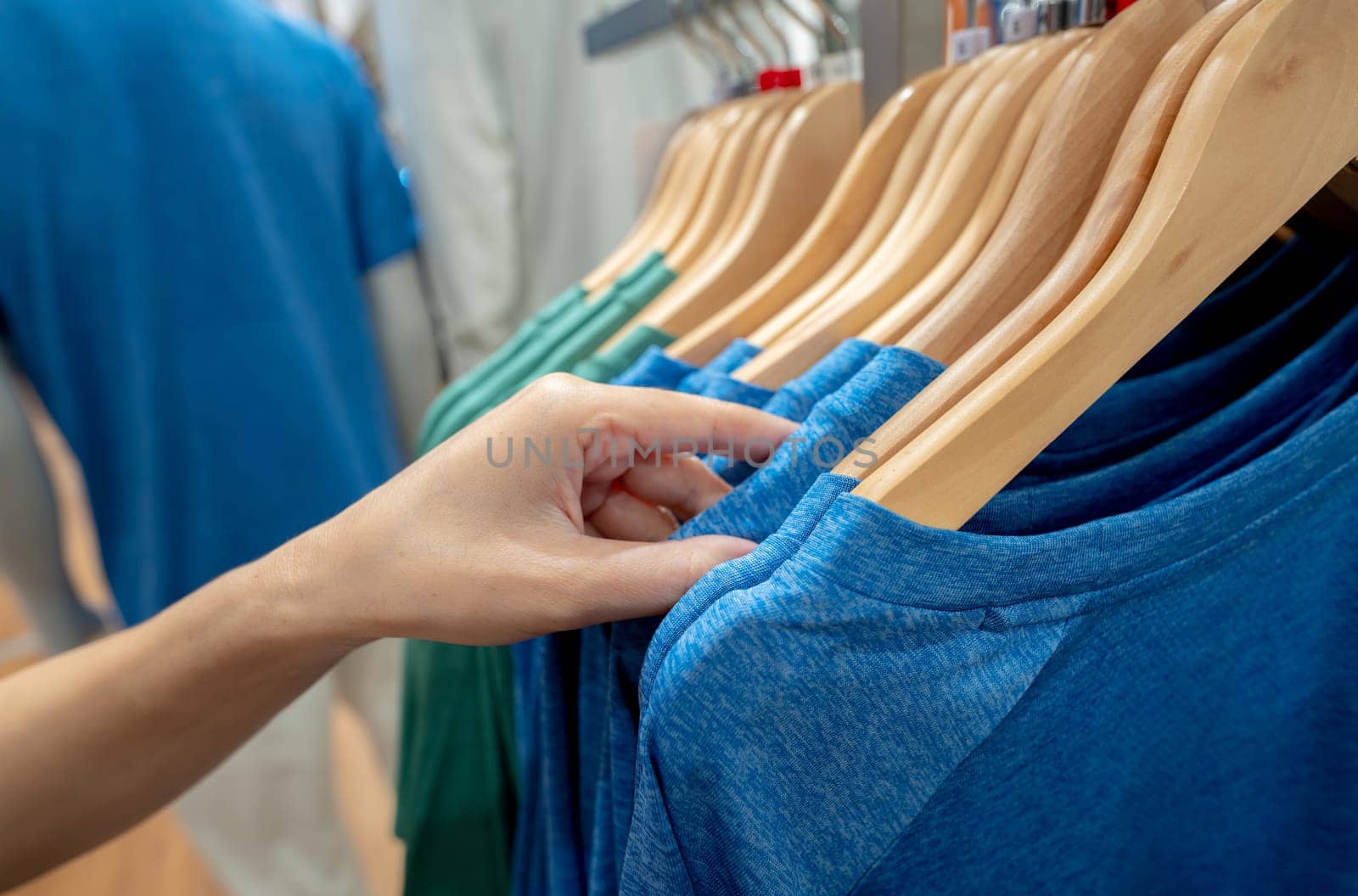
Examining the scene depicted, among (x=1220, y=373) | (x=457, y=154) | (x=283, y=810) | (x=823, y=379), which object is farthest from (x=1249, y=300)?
(x=283, y=810)

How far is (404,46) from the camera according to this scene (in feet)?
3.86

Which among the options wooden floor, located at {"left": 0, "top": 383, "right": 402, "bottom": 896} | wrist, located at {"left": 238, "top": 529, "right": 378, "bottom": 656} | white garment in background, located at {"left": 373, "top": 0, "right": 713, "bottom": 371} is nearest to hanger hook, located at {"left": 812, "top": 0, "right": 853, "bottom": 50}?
white garment in background, located at {"left": 373, "top": 0, "right": 713, "bottom": 371}

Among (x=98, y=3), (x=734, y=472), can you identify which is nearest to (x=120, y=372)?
(x=98, y=3)

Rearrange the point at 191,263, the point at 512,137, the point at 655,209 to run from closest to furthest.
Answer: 1. the point at 655,209
2. the point at 191,263
3. the point at 512,137

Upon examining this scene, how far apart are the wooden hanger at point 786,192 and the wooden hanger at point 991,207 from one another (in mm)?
191

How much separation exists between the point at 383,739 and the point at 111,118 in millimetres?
914

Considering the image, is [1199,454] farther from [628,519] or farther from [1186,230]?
[628,519]

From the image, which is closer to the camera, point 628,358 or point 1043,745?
point 1043,745

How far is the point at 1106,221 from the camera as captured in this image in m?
0.37

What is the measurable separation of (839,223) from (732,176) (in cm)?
17

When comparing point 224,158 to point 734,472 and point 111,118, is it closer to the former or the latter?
point 111,118

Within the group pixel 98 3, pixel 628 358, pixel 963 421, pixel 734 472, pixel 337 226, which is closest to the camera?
pixel 963 421

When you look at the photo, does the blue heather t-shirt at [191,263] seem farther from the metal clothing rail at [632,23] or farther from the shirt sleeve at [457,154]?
the metal clothing rail at [632,23]

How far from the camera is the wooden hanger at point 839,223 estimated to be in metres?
0.55
